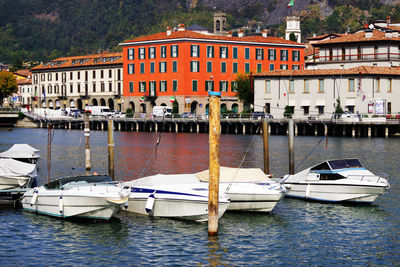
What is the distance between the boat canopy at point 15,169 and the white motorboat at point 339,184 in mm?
14179

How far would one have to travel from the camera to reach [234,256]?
31047 millimetres

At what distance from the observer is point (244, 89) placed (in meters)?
131

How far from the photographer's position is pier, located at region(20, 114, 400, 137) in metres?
104

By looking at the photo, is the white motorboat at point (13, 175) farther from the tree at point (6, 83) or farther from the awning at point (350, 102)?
the tree at point (6, 83)

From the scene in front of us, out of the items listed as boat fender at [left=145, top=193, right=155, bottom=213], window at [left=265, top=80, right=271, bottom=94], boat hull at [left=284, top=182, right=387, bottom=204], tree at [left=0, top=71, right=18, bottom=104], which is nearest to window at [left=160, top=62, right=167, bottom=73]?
window at [left=265, top=80, right=271, bottom=94]

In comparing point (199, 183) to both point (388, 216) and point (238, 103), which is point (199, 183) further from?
point (238, 103)

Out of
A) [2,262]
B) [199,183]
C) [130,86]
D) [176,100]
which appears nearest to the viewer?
[2,262]

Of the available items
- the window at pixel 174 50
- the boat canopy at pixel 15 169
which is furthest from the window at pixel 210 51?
the boat canopy at pixel 15 169

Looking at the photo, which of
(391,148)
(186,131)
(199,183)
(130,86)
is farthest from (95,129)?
(199,183)

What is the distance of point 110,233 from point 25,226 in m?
4.36

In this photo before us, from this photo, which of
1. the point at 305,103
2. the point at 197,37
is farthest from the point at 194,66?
the point at 305,103

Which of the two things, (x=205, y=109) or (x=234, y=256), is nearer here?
(x=234, y=256)

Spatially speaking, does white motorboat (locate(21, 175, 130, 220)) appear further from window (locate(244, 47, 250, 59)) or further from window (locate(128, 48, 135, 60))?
window (locate(128, 48, 135, 60))

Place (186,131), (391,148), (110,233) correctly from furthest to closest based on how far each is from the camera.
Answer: (186,131) < (391,148) < (110,233)
